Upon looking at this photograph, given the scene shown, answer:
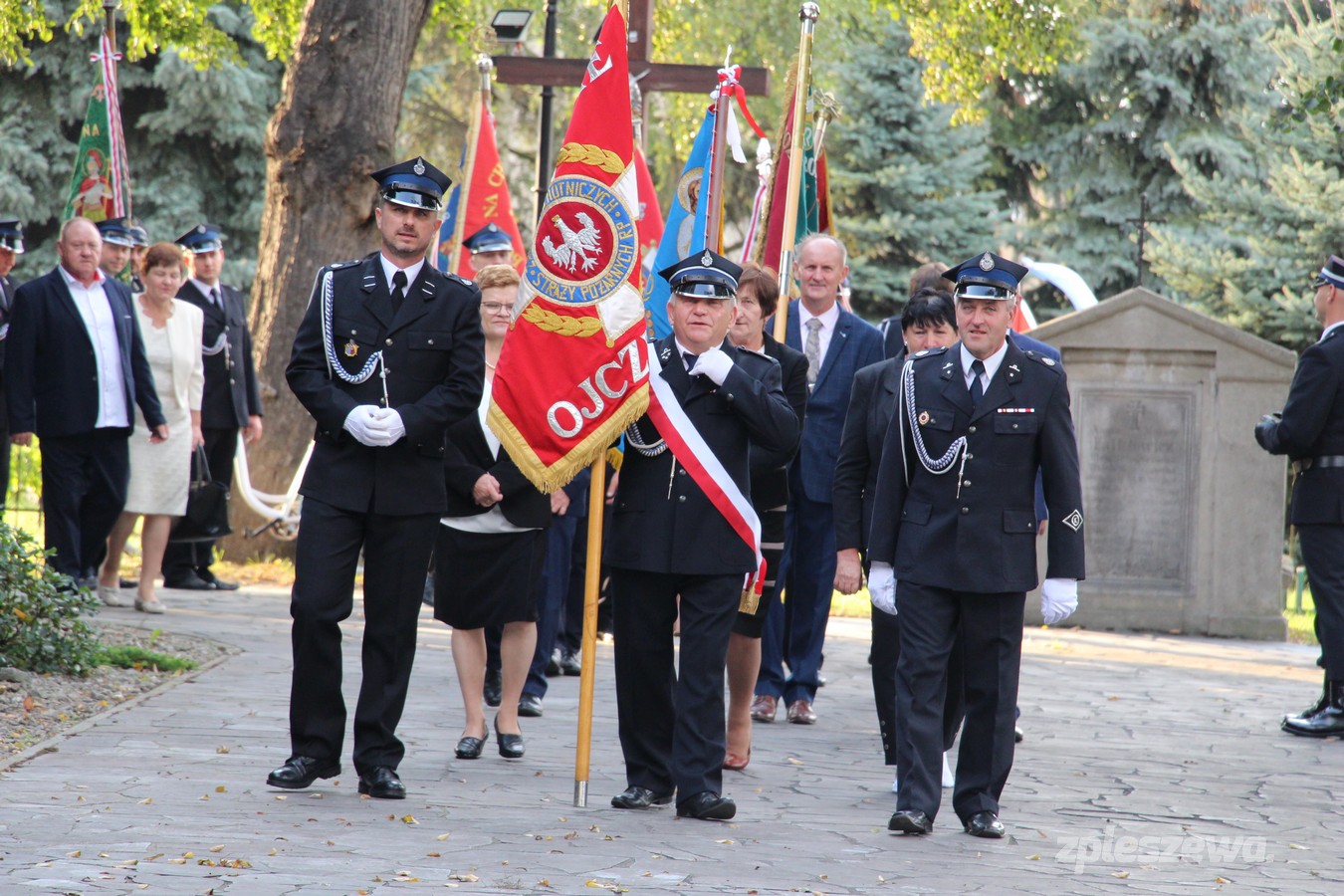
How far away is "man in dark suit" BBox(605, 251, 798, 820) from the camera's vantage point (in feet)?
20.5

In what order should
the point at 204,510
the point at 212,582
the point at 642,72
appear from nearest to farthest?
the point at 642,72 < the point at 204,510 < the point at 212,582

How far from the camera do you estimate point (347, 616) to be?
244 inches

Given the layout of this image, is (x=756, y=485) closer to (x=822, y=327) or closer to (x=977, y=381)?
(x=977, y=381)

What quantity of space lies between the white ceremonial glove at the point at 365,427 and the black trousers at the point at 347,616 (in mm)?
327

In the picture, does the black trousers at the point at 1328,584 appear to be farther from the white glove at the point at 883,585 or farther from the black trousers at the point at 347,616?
the black trousers at the point at 347,616

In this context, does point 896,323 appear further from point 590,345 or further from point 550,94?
point 550,94

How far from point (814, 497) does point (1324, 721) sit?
2.88 metres

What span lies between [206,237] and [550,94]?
4851mm

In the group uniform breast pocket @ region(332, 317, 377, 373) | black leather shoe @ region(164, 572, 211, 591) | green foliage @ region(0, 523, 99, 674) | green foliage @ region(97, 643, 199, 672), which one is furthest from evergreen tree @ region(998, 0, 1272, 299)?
uniform breast pocket @ region(332, 317, 377, 373)

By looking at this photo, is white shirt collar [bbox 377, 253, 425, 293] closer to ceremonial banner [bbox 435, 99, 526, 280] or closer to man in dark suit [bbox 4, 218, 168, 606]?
man in dark suit [bbox 4, 218, 168, 606]

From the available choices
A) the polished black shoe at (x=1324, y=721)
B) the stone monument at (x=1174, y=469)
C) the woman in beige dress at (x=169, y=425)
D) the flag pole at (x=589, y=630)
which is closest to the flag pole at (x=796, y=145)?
the flag pole at (x=589, y=630)

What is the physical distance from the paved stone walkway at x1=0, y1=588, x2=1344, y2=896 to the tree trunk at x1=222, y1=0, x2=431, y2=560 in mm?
5154

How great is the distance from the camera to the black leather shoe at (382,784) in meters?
6.17

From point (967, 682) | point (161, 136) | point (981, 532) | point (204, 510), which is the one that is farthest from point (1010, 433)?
point (161, 136)
